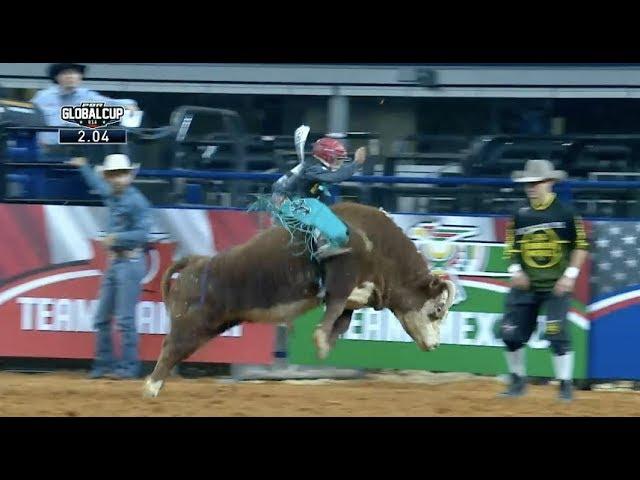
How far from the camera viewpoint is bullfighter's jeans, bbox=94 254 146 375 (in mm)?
11062

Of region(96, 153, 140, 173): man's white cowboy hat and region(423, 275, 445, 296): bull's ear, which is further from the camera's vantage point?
region(96, 153, 140, 173): man's white cowboy hat

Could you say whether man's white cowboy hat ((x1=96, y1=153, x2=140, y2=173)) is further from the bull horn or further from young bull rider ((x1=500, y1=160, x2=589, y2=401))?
young bull rider ((x1=500, y1=160, x2=589, y2=401))

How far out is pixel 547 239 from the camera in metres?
9.52

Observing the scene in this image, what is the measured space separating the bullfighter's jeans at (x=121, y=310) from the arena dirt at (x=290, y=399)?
30 centimetres

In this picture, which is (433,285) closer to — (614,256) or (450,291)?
(450,291)

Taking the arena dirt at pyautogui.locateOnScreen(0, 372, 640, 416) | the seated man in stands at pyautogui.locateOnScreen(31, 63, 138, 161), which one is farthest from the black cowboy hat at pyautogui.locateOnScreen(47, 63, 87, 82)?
the arena dirt at pyautogui.locateOnScreen(0, 372, 640, 416)

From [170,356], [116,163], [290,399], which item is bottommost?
[290,399]

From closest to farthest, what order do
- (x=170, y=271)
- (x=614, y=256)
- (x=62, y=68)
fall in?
(x=170, y=271)
(x=614, y=256)
(x=62, y=68)

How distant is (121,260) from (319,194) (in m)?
2.25

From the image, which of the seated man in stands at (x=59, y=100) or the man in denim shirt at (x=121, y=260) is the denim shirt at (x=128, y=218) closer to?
the man in denim shirt at (x=121, y=260)

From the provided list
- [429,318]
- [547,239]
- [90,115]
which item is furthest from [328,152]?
[90,115]

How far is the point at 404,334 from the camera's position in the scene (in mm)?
11148

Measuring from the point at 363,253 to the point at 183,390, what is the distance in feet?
6.24

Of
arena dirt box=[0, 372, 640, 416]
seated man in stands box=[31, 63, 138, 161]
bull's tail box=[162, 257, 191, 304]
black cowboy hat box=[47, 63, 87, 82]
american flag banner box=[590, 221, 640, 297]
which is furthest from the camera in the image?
seated man in stands box=[31, 63, 138, 161]
